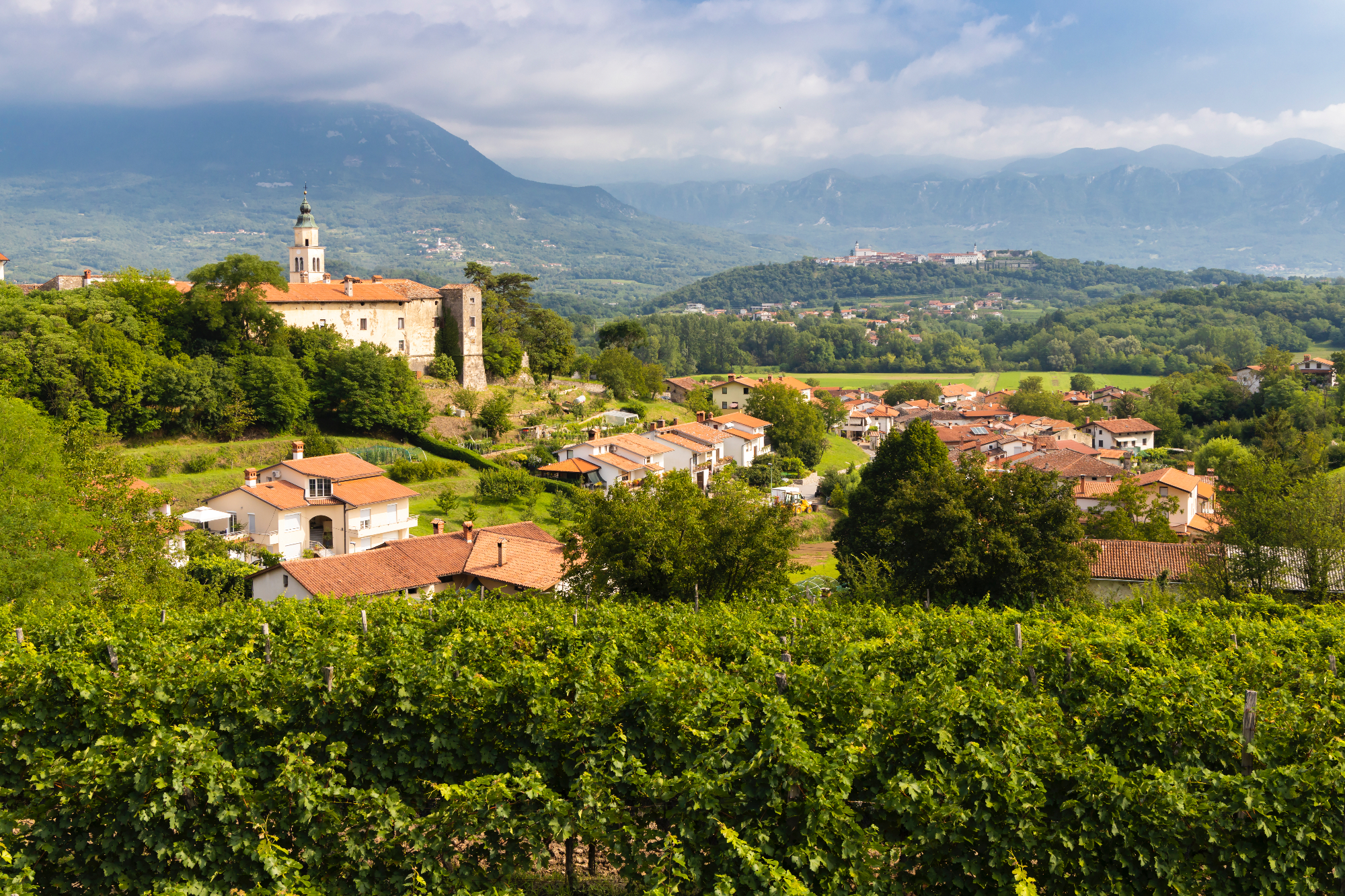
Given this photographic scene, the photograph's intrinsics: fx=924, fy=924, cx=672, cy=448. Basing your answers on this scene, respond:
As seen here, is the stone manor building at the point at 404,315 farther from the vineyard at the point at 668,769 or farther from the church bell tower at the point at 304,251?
the vineyard at the point at 668,769

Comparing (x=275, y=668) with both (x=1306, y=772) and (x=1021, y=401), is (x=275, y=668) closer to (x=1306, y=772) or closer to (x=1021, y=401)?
(x=1306, y=772)

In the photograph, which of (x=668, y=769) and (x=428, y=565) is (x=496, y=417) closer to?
(x=428, y=565)

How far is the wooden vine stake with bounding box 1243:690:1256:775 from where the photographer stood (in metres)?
9.38

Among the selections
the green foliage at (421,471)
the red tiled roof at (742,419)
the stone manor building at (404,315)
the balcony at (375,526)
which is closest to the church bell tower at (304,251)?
the stone manor building at (404,315)

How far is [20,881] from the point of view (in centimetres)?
839

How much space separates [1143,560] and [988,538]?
8.87 metres

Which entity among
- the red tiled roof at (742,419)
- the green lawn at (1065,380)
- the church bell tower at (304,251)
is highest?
the church bell tower at (304,251)

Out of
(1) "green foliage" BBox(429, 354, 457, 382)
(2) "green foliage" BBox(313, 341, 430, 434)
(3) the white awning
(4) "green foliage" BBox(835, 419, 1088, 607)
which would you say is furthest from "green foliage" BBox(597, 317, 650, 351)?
(4) "green foliage" BBox(835, 419, 1088, 607)

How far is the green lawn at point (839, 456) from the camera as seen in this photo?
6694 cm

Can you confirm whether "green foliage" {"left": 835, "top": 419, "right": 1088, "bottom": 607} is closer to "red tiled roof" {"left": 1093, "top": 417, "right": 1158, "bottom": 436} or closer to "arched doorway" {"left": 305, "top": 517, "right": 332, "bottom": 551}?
"arched doorway" {"left": 305, "top": 517, "right": 332, "bottom": 551}

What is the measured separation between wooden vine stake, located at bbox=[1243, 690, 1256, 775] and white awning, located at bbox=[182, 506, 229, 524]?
34175mm

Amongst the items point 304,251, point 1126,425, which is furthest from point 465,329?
point 1126,425

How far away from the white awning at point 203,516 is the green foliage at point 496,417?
758 inches

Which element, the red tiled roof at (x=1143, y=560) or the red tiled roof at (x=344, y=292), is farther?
the red tiled roof at (x=344, y=292)
